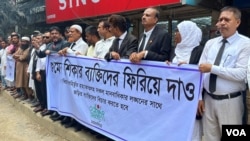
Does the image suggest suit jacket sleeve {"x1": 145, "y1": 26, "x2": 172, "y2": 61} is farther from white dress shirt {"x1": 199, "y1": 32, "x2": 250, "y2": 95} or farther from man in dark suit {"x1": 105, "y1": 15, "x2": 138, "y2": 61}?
white dress shirt {"x1": 199, "y1": 32, "x2": 250, "y2": 95}

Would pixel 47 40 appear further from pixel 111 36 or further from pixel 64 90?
pixel 111 36

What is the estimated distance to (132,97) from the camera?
137 inches

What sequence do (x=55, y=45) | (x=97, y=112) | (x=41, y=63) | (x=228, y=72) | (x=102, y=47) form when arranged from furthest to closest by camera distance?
(x=41, y=63) → (x=55, y=45) → (x=102, y=47) → (x=97, y=112) → (x=228, y=72)

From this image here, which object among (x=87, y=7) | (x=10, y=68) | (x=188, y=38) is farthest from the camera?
(x=10, y=68)

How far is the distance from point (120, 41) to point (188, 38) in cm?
111

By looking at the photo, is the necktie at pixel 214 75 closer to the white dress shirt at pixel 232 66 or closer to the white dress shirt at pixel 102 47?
the white dress shirt at pixel 232 66

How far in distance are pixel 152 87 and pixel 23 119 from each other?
13.5ft

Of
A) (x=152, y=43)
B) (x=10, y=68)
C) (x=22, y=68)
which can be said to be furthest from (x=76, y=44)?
(x=10, y=68)

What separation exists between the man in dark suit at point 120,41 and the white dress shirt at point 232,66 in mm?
1215

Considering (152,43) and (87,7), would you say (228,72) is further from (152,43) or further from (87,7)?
(87,7)

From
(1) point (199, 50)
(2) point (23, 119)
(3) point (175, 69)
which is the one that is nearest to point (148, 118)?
(3) point (175, 69)

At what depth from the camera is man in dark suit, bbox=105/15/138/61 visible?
150 inches

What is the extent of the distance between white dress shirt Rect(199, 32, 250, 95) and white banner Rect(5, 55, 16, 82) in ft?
21.0

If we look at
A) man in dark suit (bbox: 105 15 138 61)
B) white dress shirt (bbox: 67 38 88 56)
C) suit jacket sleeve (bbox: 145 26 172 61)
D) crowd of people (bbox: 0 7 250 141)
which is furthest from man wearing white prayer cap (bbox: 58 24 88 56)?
suit jacket sleeve (bbox: 145 26 172 61)
